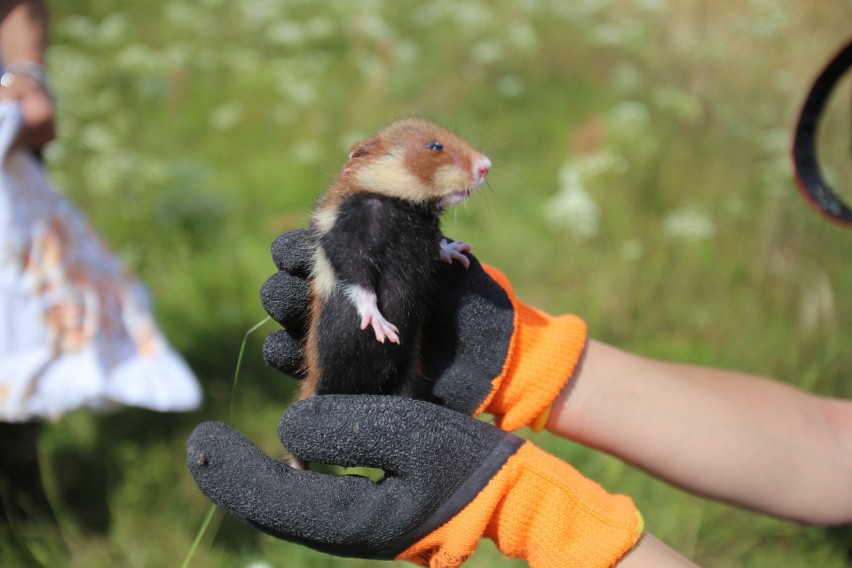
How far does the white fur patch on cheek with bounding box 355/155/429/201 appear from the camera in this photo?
6.49ft

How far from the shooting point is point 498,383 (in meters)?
2.38

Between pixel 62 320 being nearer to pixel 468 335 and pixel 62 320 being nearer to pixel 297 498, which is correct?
pixel 297 498

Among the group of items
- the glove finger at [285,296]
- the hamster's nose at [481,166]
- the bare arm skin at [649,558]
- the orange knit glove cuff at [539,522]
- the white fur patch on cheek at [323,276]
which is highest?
the hamster's nose at [481,166]

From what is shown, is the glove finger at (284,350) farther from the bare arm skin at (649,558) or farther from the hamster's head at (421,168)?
the bare arm skin at (649,558)

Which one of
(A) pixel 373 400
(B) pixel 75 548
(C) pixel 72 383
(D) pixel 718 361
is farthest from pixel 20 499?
(D) pixel 718 361

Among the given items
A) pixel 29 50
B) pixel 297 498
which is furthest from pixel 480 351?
pixel 29 50

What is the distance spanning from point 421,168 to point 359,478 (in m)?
0.94

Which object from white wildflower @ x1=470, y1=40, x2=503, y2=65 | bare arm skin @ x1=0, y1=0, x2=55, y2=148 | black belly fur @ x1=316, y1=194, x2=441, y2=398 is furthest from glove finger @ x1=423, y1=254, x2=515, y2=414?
white wildflower @ x1=470, y1=40, x2=503, y2=65

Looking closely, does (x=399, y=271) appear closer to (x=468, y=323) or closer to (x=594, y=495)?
(x=468, y=323)

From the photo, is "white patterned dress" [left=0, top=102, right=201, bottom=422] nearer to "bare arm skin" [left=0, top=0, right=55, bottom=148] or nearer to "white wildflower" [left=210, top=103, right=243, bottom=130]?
"bare arm skin" [left=0, top=0, right=55, bottom=148]

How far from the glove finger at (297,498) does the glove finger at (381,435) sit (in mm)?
73

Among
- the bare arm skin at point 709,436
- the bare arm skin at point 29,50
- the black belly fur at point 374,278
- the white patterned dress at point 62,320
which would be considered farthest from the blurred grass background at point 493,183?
the bare arm skin at point 29,50

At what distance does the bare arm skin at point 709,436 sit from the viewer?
254 cm

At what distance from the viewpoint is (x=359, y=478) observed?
6.86 ft
